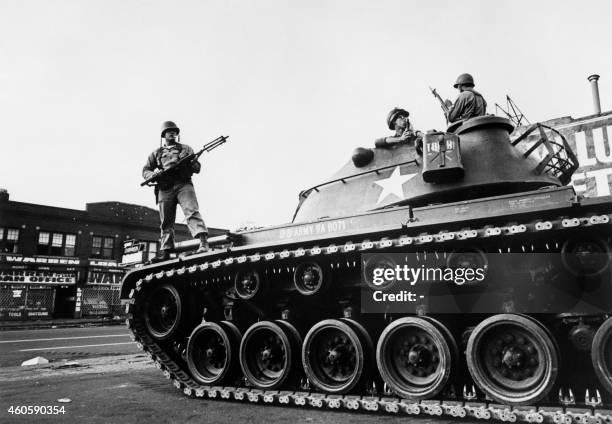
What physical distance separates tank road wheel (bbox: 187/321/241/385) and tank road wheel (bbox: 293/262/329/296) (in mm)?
1354

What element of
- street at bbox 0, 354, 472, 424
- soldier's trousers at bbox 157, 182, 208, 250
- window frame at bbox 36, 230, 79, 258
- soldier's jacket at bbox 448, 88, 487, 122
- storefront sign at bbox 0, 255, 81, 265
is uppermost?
window frame at bbox 36, 230, 79, 258

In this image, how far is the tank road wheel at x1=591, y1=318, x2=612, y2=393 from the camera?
16.7 feet

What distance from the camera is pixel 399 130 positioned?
831cm

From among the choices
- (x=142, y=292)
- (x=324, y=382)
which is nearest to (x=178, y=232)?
(x=142, y=292)

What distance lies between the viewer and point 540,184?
668 cm

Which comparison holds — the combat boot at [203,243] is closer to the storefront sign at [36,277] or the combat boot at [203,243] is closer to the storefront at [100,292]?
the storefront at [100,292]

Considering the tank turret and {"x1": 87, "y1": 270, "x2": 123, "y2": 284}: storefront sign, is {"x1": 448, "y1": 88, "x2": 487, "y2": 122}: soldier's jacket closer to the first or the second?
the tank turret

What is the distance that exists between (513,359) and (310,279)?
8.79ft

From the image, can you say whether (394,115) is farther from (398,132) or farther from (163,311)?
(163,311)

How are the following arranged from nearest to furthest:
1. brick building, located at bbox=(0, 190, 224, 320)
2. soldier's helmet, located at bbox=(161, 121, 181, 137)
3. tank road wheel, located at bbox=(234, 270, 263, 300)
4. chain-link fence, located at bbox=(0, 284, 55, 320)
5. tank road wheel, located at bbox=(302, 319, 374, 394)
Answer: tank road wheel, located at bbox=(302, 319, 374, 394) → tank road wheel, located at bbox=(234, 270, 263, 300) → soldier's helmet, located at bbox=(161, 121, 181, 137) → chain-link fence, located at bbox=(0, 284, 55, 320) → brick building, located at bbox=(0, 190, 224, 320)

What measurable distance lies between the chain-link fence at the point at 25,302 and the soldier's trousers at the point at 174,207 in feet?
86.8

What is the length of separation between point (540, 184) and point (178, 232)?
3552 cm

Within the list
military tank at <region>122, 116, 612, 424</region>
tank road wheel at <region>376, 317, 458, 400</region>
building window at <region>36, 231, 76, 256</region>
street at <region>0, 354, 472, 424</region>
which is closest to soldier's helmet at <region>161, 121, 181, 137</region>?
military tank at <region>122, 116, 612, 424</region>

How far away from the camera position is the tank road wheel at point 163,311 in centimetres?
809
